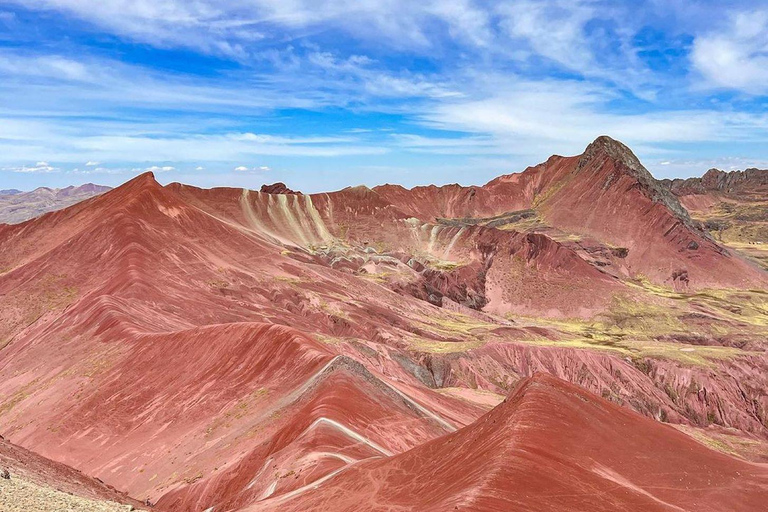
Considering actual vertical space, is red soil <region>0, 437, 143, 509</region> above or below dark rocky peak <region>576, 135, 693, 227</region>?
below

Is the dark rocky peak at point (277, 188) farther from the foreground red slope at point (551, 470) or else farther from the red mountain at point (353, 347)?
the foreground red slope at point (551, 470)

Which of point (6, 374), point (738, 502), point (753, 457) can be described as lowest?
point (753, 457)

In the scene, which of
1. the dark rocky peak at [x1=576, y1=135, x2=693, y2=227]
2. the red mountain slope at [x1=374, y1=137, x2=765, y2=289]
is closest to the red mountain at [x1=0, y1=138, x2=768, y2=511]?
the red mountain slope at [x1=374, y1=137, x2=765, y2=289]

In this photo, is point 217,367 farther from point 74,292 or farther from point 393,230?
point 393,230

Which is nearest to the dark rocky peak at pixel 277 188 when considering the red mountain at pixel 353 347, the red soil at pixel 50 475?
the red mountain at pixel 353 347

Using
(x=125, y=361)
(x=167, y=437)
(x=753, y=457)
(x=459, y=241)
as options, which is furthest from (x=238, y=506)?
(x=459, y=241)

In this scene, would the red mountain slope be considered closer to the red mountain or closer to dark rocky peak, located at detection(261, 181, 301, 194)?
the red mountain

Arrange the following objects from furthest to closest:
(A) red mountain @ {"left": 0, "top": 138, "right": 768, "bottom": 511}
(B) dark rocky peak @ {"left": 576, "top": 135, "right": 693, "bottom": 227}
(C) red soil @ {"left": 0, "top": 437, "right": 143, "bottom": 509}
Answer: (B) dark rocky peak @ {"left": 576, "top": 135, "right": 693, "bottom": 227}
(A) red mountain @ {"left": 0, "top": 138, "right": 768, "bottom": 511}
(C) red soil @ {"left": 0, "top": 437, "right": 143, "bottom": 509}

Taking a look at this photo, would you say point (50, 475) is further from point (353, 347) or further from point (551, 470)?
point (353, 347)
